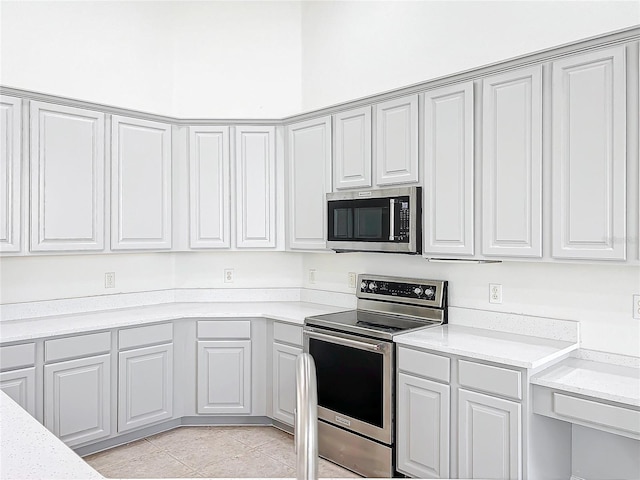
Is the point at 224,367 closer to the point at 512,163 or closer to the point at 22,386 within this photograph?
the point at 22,386

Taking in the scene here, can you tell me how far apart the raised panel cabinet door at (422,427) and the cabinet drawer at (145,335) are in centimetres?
170

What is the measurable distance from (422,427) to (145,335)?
6.31ft

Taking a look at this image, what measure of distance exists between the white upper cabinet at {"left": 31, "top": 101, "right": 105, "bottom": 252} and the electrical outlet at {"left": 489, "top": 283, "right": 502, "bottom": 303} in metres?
2.57

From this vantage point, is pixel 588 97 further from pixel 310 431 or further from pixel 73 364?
pixel 73 364

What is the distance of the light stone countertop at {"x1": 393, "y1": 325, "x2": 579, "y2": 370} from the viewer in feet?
7.72

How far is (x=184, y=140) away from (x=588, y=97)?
2.77 metres

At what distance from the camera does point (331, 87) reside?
4.08 metres

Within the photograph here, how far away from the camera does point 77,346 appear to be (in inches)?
123

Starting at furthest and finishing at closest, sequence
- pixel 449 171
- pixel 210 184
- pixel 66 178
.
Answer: pixel 210 184, pixel 66 178, pixel 449 171

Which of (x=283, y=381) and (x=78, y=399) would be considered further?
(x=283, y=381)

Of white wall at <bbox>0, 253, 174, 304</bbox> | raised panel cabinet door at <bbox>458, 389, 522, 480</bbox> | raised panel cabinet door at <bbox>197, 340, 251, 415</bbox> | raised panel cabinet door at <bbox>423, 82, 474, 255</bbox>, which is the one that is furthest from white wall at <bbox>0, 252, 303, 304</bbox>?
raised panel cabinet door at <bbox>458, 389, 522, 480</bbox>

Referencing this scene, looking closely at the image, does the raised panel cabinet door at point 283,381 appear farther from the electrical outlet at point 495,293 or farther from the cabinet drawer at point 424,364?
the electrical outlet at point 495,293

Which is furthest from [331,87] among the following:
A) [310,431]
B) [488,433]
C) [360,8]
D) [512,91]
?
[310,431]

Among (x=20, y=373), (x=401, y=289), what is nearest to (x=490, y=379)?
(x=401, y=289)
